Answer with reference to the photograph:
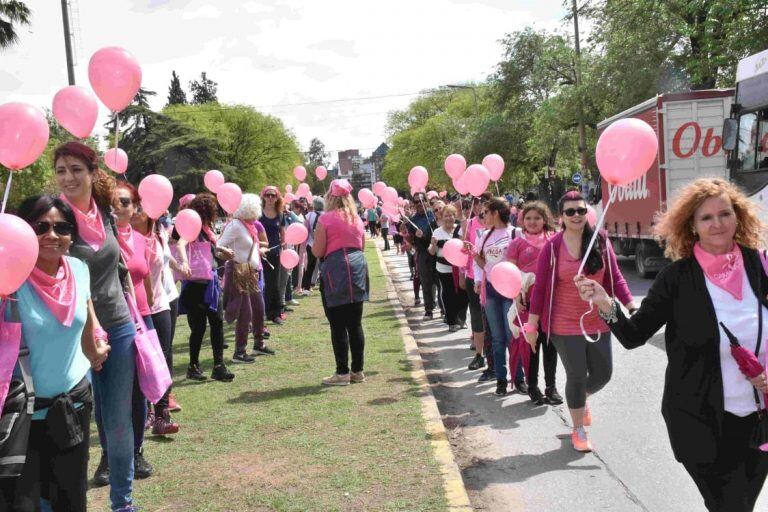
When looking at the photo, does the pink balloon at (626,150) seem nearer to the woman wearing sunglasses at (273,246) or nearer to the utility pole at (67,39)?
the woman wearing sunglasses at (273,246)

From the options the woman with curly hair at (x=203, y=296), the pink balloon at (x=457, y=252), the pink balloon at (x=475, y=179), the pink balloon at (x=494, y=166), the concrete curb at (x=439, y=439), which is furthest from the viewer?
the pink balloon at (x=494, y=166)

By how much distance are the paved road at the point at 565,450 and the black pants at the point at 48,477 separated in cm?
220

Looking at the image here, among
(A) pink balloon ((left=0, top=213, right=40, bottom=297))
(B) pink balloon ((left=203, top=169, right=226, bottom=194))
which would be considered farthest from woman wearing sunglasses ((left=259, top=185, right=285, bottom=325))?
(A) pink balloon ((left=0, top=213, right=40, bottom=297))

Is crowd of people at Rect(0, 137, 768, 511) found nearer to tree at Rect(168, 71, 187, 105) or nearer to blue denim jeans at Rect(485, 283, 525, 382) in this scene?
blue denim jeans at Rect(485, 283, 525, 382)

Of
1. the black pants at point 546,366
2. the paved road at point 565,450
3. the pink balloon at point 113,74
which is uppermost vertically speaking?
the pink balloon at point 113,74

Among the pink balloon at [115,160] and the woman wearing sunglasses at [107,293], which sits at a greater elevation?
the pink balloon at [115,160]

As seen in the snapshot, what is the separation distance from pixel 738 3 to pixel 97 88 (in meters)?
14.9

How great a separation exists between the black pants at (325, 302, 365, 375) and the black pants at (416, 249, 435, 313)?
428 centimetres

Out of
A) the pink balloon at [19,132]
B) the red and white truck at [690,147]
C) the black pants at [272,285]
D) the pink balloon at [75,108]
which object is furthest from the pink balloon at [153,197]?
the red and white truck at [690,147]

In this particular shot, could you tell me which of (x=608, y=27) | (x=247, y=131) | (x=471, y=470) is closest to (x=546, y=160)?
(x=608, y=27)

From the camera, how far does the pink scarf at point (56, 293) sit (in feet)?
9.36

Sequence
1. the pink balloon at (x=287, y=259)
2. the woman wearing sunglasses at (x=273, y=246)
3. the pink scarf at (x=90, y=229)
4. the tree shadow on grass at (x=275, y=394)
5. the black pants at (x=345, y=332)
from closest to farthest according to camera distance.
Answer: the pink scarf at (x=90, y=229) < the tree shadow on grass at (x=275, y=394) < the black pants at (x=345, y=332) < the woman wearing sunglasses at (x=273, y=246) < the pink balloon at (x=287, y=259)

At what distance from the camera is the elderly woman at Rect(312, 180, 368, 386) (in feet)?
21.7

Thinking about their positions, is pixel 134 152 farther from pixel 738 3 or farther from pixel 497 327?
pixel 497 327
